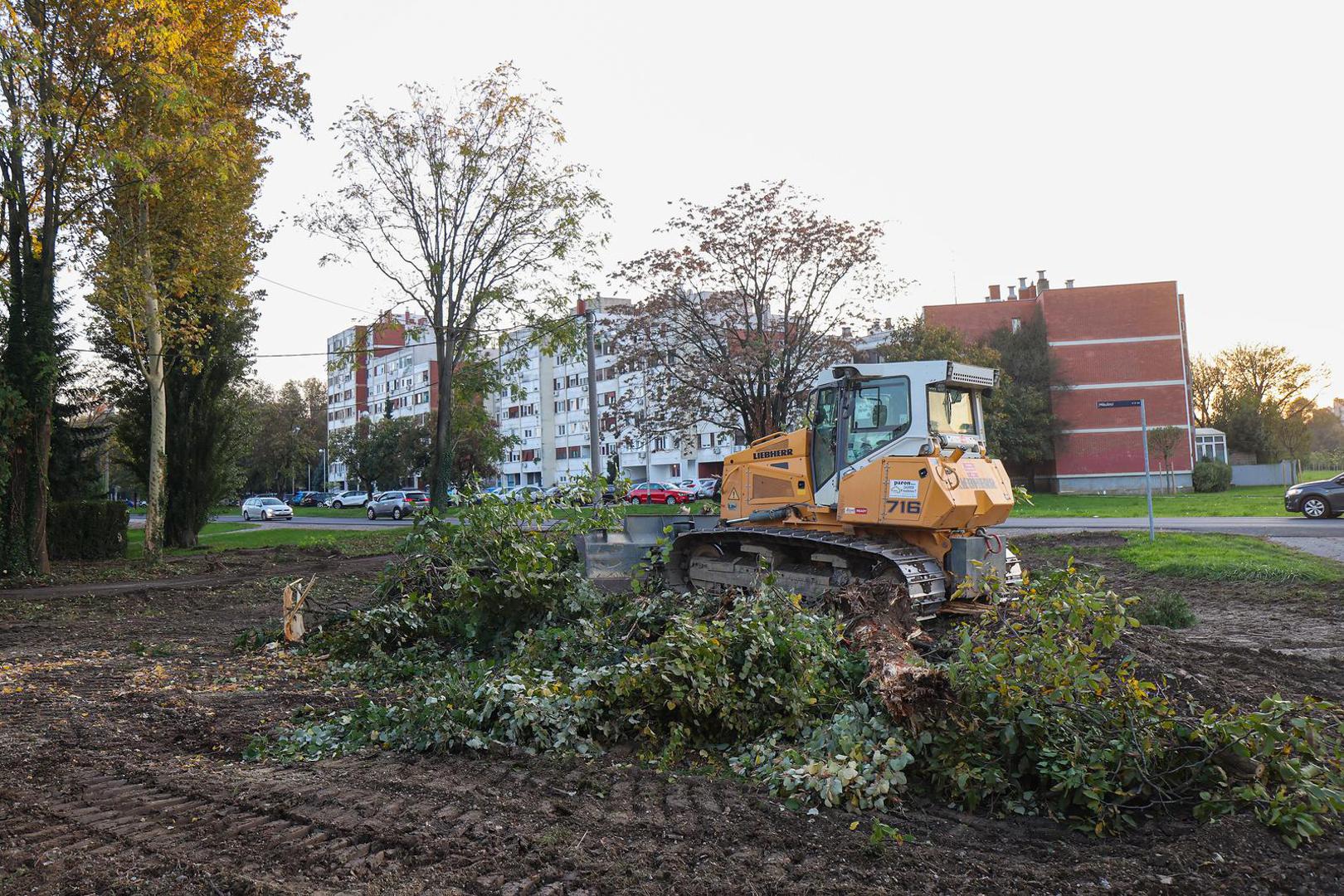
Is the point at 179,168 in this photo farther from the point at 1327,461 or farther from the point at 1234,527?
the point at 1327,461

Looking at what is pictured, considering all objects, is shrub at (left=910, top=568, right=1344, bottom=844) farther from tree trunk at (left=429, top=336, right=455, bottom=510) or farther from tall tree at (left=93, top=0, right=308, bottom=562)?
tree trunk at (left=429, top=336, right=455, bottom=510)

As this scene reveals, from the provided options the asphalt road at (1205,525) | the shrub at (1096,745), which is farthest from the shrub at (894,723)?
the asphalt road at (1205,525)

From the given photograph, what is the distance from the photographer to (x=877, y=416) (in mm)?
10016

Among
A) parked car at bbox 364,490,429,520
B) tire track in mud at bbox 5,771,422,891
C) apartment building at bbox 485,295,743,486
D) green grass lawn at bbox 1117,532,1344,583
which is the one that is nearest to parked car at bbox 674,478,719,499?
apartment building at bbox 485,295,743,486

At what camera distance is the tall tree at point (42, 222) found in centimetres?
1836

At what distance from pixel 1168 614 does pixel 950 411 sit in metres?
3.87

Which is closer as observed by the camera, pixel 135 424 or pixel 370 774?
pixel 370 774

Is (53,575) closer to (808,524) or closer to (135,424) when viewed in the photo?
(135,424)

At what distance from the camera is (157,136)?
18578 millimetres

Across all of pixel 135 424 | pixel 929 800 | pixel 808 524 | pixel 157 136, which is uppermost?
pixel 157 136

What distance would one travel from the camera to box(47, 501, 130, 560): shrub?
2431 cm

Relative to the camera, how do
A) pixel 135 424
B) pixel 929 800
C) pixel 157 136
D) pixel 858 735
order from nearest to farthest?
1. pixel 929 800
2. pixel 858 735
3. pixel 157 136
4. pixel 135 424

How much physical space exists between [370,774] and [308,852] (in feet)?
3.88

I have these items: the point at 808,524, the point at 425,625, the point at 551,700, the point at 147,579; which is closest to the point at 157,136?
the point at 147,579
